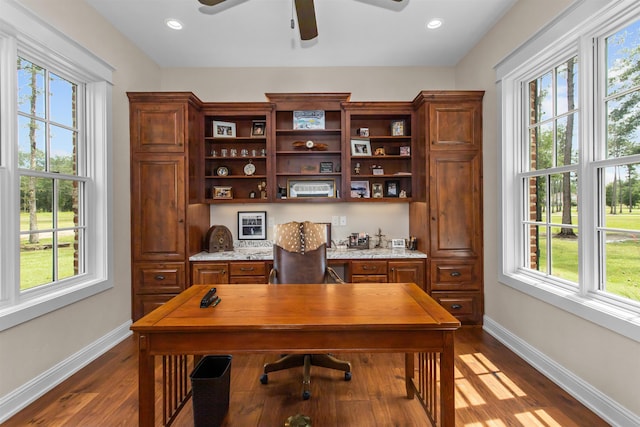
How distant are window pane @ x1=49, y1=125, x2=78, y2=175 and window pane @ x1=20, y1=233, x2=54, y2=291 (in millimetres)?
552

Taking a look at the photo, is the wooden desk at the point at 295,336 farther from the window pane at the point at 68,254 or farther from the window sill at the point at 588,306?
the window pane at the point at 68,254

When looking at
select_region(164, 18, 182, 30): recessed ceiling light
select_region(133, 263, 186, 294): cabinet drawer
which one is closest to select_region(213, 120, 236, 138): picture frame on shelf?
select_region(164, 18, 182, 30): recessed ceiling light

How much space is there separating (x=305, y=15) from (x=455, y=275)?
2.72 metres

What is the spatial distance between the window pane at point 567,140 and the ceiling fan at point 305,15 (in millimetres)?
1935

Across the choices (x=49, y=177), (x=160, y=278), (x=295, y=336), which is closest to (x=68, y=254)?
(x=49, y=177)

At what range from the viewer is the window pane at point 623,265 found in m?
1.81

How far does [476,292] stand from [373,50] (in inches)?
110

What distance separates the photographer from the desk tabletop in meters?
1.36

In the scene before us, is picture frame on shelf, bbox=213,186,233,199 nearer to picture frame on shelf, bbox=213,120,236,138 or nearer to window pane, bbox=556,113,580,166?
picture frame on shelf, bbox=213,120,236,138

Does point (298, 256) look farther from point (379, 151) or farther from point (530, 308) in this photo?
point (530, 308)

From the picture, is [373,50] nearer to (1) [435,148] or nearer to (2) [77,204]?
(1) [435,148]

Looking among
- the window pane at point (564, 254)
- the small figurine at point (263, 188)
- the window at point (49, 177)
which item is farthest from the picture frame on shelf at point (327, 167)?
the window at point (49, 177)

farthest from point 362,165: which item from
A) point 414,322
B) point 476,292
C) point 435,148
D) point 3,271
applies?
point 3,271

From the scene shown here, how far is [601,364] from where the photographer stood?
1.86 metres
